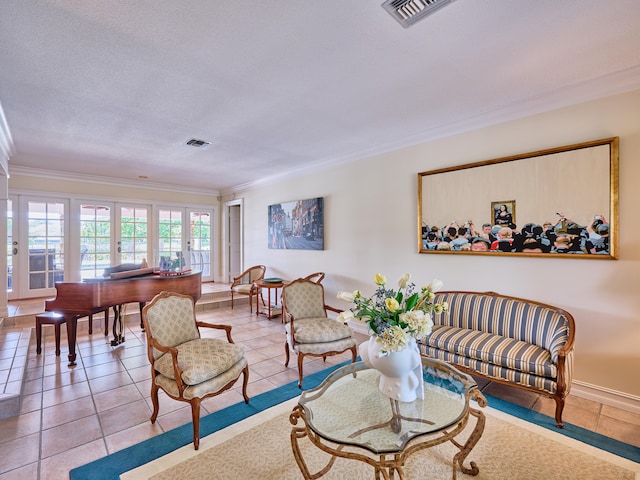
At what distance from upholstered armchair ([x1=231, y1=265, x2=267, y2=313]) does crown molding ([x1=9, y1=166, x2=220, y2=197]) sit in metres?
2.52

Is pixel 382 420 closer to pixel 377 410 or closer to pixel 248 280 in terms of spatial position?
pixel 377 410

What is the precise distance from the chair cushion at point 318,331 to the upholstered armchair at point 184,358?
2.15 ft

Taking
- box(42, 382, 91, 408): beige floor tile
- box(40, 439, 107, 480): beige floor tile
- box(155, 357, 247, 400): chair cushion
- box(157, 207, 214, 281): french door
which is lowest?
box(40, 439, 107, 480): beige floor tile

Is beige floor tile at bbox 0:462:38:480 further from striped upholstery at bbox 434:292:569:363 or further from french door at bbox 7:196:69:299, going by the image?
french door at bbox 7:196:69:299

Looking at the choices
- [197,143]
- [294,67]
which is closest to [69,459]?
[294,67]

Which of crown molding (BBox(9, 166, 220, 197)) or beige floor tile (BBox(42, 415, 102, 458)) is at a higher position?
crown molding (BBox(9, 166, 220, 197))

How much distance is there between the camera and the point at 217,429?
90.3 inches

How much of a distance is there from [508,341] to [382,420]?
5.56 feet

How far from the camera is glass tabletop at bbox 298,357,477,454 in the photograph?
1537 mm

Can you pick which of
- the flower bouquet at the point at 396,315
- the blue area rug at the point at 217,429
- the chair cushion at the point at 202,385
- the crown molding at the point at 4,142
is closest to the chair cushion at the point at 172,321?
the chair cushion at the point at 202,385

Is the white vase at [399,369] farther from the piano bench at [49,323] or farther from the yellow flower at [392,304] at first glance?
the piano bench at [49,323]

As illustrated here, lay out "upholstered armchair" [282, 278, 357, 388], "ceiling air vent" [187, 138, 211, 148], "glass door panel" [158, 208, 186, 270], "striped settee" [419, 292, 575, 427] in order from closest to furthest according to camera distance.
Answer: "striped settee" [419, 292, 575, 427] < "upholstered armchair" [282, 278, 357, 388] < "ceiling air vent" [187, 138, 211, 148] < "glass door panel" [158, 208, 186, 270]

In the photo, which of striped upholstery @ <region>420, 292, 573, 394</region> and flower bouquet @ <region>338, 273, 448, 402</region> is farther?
striped upholstery @ <region>420, 292, 573, 394</region>

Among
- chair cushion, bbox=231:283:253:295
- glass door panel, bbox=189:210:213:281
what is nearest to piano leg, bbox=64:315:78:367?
chair cushion, bbox=231:283:253:295
